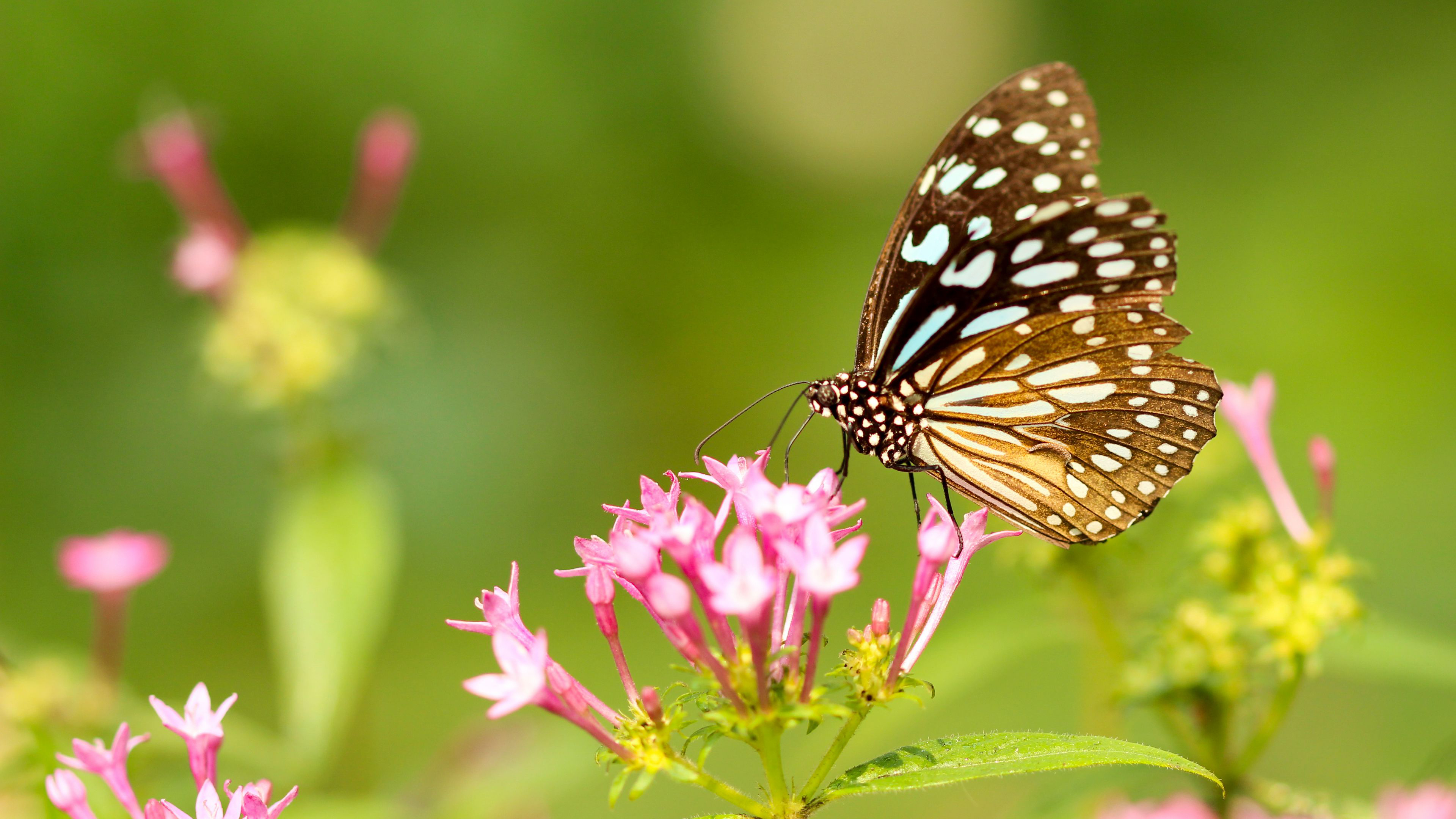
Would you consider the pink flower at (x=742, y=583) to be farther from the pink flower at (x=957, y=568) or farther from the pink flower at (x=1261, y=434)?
the pink flower at (x=1261, y=434)

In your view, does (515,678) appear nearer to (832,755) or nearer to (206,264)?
(832,755)

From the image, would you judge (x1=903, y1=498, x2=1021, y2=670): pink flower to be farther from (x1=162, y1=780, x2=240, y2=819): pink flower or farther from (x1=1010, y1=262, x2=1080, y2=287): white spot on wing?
(x1=162, y1=780, x2=240, y2=819): pink flower

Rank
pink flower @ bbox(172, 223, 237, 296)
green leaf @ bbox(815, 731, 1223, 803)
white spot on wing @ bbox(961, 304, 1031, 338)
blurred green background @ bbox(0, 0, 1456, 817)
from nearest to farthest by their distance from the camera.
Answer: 1. green leaf @ bbox(815, 731, 1223, 803)
2. white spot on wing @ bbox(961, 304, 1031, 338)
3. pink flower @ bbox(172, 223, 237, 296)
4. blurred green background @ bbox(0, 0, 1456, 817)

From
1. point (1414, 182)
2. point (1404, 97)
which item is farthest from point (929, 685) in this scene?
point (1404, 97)

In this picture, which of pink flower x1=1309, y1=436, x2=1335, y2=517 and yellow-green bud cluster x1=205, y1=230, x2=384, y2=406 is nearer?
pink flower x1=1309, y1=436, x2=1335, y2=517

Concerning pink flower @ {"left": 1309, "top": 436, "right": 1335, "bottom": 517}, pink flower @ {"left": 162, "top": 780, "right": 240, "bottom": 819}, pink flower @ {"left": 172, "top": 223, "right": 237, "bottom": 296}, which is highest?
pink flower @ {"left": 172, "top": 223, "right": 237, "bottom": 296}

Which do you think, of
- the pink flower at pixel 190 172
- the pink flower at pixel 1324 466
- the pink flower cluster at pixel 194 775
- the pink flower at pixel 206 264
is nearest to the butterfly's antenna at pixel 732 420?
the pink flower cluster at pixel 194 775

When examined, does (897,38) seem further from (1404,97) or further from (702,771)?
(702,771)

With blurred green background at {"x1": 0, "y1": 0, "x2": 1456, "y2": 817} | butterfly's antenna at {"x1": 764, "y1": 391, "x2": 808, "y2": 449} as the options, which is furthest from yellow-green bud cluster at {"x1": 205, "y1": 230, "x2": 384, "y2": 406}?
blurred green background at {"x1": 0, "y1": 0, "x2": 1456, "y2": 817}
